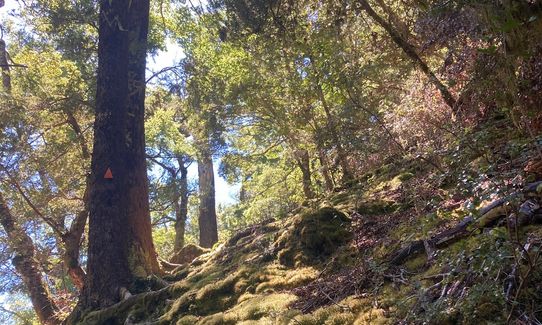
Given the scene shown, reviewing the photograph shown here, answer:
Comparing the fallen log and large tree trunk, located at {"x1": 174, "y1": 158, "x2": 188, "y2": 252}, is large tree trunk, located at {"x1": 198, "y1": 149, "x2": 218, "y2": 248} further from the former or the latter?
the fallen log

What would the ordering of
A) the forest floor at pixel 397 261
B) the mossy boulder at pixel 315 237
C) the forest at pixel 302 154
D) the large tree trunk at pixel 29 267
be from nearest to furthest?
the forest floor at pixel 397 261 < the forest at pixel 302 154 < the mossy boulder at pixel 315 237 < the large tree trunk at pixel 29 267

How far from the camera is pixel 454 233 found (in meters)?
3.31

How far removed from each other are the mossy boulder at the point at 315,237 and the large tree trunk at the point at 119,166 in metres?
2.96

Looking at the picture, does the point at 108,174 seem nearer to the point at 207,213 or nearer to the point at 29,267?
the point at 29,267

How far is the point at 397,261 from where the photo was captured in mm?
3672

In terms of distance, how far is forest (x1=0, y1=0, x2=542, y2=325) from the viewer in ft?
8.95

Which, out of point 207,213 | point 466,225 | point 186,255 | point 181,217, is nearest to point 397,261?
point 466,225

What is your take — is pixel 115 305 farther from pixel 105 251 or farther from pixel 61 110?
pixel 61 110

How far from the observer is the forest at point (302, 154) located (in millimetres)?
2729

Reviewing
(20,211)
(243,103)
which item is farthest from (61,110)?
(243,103)

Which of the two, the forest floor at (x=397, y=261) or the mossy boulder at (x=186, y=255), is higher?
the mossy boulder at (x=186, y=255)

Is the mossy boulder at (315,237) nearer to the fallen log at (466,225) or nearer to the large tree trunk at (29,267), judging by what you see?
the fallen log at (466,225)

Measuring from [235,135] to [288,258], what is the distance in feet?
28.1

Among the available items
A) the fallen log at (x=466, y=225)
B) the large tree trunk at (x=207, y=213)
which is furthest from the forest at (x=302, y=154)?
the large tree trunk at (x=207, y=213)
